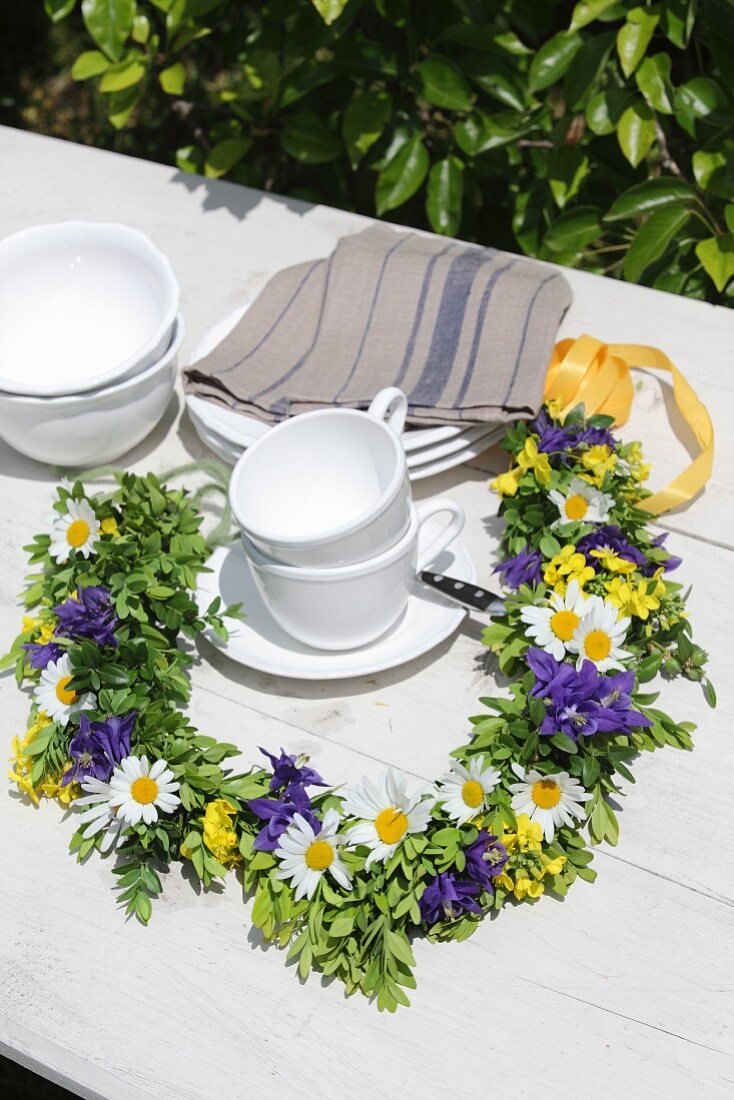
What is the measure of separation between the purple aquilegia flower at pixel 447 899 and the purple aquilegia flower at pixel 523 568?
0.90 ft

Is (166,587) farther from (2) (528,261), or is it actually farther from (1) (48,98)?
(1) (48,98)

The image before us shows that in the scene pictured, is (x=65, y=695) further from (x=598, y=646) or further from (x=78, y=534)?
(x=598, y=646)

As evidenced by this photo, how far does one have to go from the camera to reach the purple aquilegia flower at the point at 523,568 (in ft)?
3.04

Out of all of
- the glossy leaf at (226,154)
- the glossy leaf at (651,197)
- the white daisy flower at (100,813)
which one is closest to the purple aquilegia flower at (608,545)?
the white daisy flower at (100,813)

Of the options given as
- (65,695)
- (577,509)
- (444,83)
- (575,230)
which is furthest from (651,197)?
(65,695)

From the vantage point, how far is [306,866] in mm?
741

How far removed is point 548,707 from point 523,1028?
0.21 meters

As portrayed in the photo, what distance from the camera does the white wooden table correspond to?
690 millimetres

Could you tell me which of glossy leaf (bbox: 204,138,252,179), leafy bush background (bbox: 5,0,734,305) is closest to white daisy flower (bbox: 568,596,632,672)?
leafy bush background (bbox: 5,0,734,305)

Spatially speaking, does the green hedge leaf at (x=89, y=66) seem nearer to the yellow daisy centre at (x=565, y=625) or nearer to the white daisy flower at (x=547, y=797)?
the yellow daisy centre at (x=565, y=625)

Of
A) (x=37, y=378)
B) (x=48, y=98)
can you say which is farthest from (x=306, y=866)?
(x=48, y=98)

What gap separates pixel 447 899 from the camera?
0.72 meters

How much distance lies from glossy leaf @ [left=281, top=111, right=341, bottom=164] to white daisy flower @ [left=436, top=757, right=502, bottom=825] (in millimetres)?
1026

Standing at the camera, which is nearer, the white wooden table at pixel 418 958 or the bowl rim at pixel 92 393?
the white wooden table at pixel 418 958
